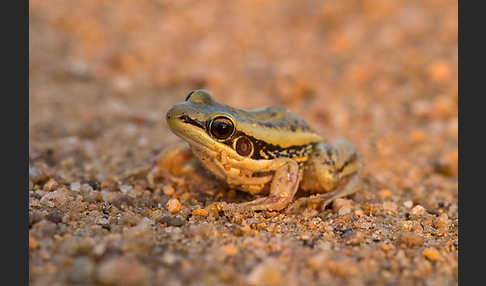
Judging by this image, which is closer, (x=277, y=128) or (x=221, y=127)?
(x=221, y=127)

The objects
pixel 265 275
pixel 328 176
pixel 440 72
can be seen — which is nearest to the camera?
pixel 265 275

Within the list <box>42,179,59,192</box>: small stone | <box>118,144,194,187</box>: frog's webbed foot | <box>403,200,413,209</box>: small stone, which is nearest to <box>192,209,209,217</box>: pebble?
<box>118,144,194,187</box>: frog's webbed foot

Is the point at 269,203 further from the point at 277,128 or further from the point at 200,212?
the point at 277,128

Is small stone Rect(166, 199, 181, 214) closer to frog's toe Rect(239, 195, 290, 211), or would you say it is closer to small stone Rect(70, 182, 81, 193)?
frog's toe Rect(239, 195, 290, 211)

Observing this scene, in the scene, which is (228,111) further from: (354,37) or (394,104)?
(354,37)

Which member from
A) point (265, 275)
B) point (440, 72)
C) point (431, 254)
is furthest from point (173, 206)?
point (440, 72)

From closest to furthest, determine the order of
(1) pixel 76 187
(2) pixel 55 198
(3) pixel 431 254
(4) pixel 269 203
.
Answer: (3) pixel 431 254 < (2) pixel 55 198 < (4) pixel 269 203 < (1) pixel 76 187
